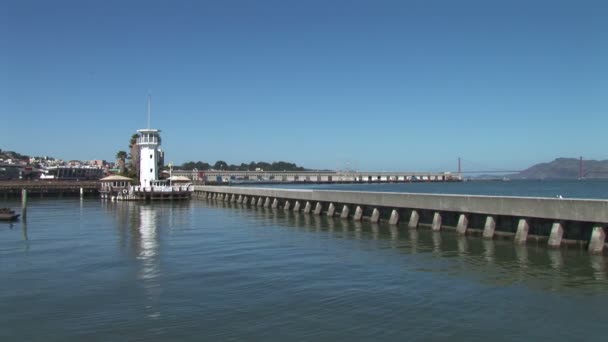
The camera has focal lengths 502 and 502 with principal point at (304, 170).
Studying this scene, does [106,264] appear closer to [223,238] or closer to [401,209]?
[223,238]

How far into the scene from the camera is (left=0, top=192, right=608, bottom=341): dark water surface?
11.6 m

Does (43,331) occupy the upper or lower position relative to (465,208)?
lower

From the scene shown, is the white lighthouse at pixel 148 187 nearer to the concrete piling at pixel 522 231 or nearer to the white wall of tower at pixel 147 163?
the white wall of tower at pixel 147 163

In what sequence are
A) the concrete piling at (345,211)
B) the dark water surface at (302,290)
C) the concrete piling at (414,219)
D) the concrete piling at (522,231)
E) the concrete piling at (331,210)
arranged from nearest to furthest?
the dark water surface at (302,290) < the concrete piling at (522,231) < the concrete piling at (414,219) < the concrete piling at (345,211) < the concrete piling at (331,210)

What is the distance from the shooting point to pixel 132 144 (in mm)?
115562

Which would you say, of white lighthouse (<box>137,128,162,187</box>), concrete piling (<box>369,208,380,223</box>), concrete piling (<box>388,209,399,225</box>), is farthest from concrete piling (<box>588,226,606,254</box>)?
white lighthouse (<box>137,128,162,187</box>)

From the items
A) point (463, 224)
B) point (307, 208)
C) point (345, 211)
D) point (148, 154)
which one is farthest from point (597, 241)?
point (148, 154)

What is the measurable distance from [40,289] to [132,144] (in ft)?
344

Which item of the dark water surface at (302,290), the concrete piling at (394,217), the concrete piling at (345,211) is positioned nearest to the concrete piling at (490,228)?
the dark water surface at (302,290)

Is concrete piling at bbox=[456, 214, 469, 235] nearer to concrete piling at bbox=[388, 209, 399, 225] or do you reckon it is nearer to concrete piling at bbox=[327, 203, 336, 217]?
concrete piling at bbox=[388, 209, 399, 225]

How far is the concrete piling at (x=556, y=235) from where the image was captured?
21.0 metres

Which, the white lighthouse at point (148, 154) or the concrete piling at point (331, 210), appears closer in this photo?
the concrete piling at point (331, 210)

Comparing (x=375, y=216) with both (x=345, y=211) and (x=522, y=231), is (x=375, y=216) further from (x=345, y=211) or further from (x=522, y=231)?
(x=522, y=231)

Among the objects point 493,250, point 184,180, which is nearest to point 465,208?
point 493,250
